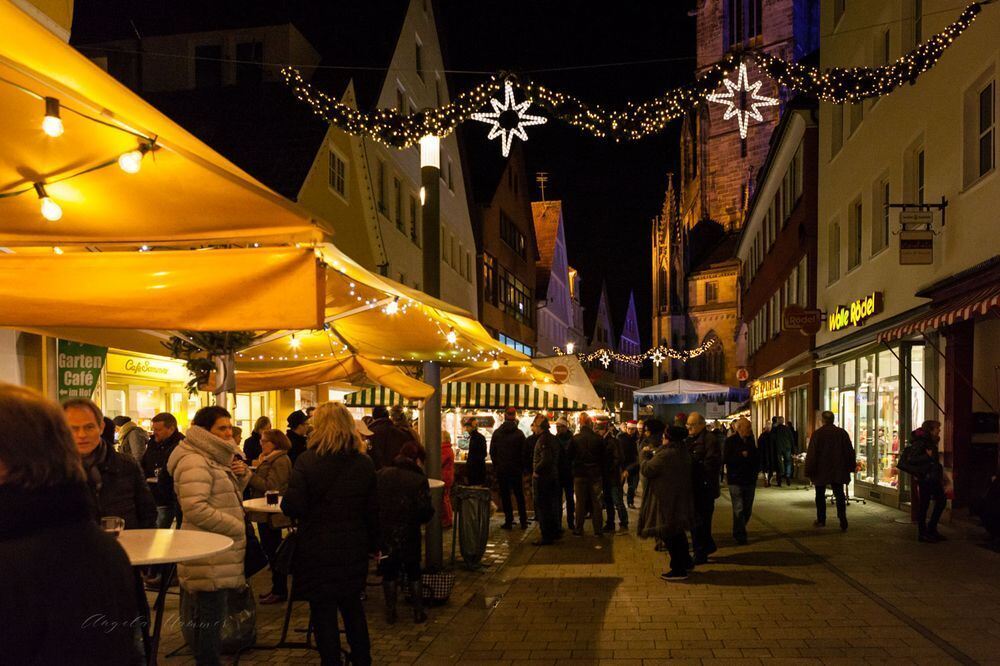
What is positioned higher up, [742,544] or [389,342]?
[389,342]

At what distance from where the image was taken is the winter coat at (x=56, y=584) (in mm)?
2221

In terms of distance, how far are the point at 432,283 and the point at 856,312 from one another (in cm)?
1161

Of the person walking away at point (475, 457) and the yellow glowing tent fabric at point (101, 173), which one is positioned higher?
the yellow glowing tent fabric at point (101, 173)

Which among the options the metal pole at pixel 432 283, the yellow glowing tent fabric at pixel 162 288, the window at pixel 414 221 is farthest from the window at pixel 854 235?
the yellow glowing tent fabric at pixel 162 288

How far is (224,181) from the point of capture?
4.16 m

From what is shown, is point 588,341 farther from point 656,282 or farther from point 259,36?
point 259,36

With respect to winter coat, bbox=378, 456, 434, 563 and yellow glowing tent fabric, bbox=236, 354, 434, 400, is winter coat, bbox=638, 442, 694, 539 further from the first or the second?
winter coat, bbox=378, 456, 434, 563

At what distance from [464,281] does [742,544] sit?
21.4m

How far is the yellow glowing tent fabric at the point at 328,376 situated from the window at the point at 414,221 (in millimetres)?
15333

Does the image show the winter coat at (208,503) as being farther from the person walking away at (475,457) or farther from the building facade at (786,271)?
the building facade at (786,271)

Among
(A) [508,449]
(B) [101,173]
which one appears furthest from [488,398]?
(B) [101,173]

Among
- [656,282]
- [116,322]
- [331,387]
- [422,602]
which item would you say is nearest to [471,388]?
[331,387]

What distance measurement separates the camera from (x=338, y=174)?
2031cm

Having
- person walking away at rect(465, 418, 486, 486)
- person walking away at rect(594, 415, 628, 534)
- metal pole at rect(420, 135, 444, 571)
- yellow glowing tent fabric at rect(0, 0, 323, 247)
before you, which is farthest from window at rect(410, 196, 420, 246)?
yellow glowing tent fabric at rect(0, 0, 323, 247)
